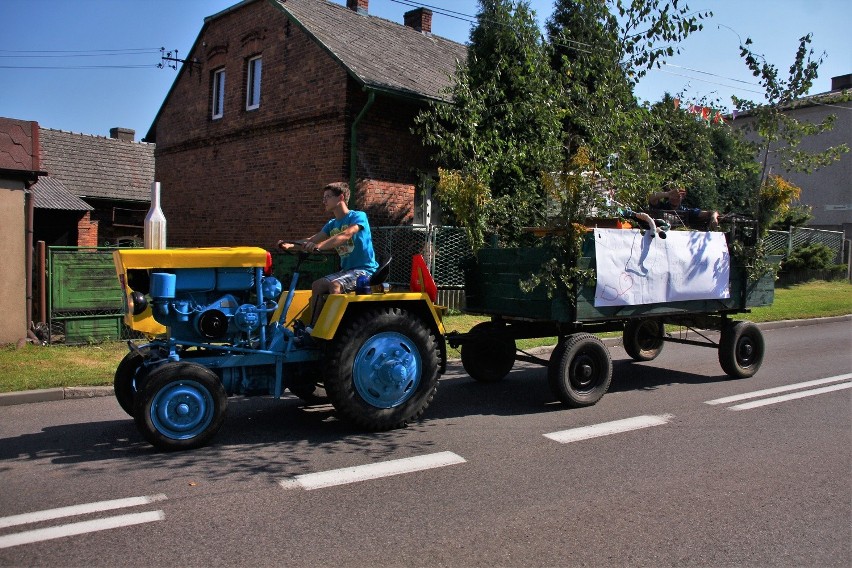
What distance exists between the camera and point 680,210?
28.6 feet

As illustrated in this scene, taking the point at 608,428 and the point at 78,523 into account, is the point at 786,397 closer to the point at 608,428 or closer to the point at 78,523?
the point at 608,428

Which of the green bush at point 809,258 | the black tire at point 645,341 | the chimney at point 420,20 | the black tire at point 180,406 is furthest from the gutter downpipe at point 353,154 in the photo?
the green bush at point 809,258

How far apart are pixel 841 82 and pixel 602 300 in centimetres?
3576

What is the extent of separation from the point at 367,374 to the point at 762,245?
531cm

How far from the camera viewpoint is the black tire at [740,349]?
8.40m

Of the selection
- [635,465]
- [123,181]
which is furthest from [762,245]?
[123,181]

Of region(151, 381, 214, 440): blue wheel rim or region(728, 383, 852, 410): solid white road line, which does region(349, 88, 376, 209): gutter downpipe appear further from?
region(151, 381, 214, 440): blue wheel rim

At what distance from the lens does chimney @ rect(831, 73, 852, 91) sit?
115ft

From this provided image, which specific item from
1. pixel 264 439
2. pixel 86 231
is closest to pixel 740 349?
pixel 264 439

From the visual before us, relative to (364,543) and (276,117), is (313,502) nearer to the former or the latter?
(364,543)

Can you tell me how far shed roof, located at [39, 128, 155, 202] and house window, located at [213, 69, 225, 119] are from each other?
9.06m

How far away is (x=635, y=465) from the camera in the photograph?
17.1ft

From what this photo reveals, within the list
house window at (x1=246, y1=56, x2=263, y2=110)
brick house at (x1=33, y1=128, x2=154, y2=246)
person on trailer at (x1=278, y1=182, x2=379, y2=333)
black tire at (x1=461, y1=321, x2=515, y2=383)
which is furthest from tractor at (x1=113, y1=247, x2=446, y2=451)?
brick house at (x1=33, y1=128, x2=154, y2=246)

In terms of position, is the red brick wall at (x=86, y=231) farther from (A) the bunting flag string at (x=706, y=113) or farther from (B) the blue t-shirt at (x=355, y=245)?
(B) the blue t-shirt at (x=355, y=245)
